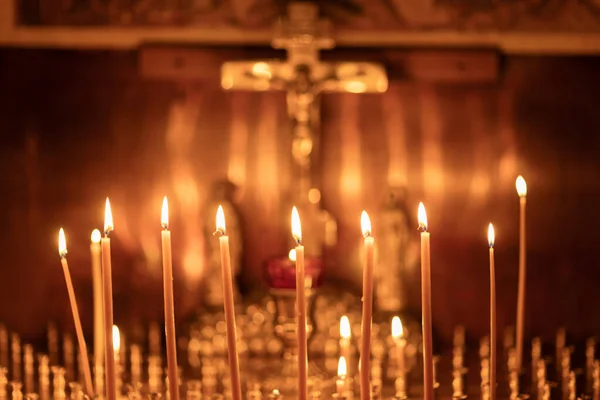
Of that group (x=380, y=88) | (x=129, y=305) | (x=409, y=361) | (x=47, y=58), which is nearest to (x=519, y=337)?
(x=409, y=361)

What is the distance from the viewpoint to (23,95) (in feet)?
5.95

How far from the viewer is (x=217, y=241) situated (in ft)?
5.59

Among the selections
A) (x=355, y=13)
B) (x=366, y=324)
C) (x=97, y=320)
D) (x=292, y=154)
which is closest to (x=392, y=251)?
(x=292, y=154)

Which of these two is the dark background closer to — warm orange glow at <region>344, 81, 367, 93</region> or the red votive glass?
warm orange glow at <region>344, 81, 367, 93</region>

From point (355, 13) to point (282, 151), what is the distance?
Result: 1.12ft

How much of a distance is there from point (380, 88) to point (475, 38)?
27 centimetres

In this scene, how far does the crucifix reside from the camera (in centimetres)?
167

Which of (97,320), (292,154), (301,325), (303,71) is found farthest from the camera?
(292,154)

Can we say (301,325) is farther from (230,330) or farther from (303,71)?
(303,71)

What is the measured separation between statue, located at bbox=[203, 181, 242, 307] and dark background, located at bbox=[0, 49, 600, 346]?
A: 3.4 inches

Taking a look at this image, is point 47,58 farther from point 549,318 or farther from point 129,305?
point 549,318

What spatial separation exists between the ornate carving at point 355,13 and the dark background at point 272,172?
8 cm

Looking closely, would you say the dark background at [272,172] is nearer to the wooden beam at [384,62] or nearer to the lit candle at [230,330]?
the wooden beam at [384,62]

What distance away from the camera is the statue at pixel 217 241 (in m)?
1.71
